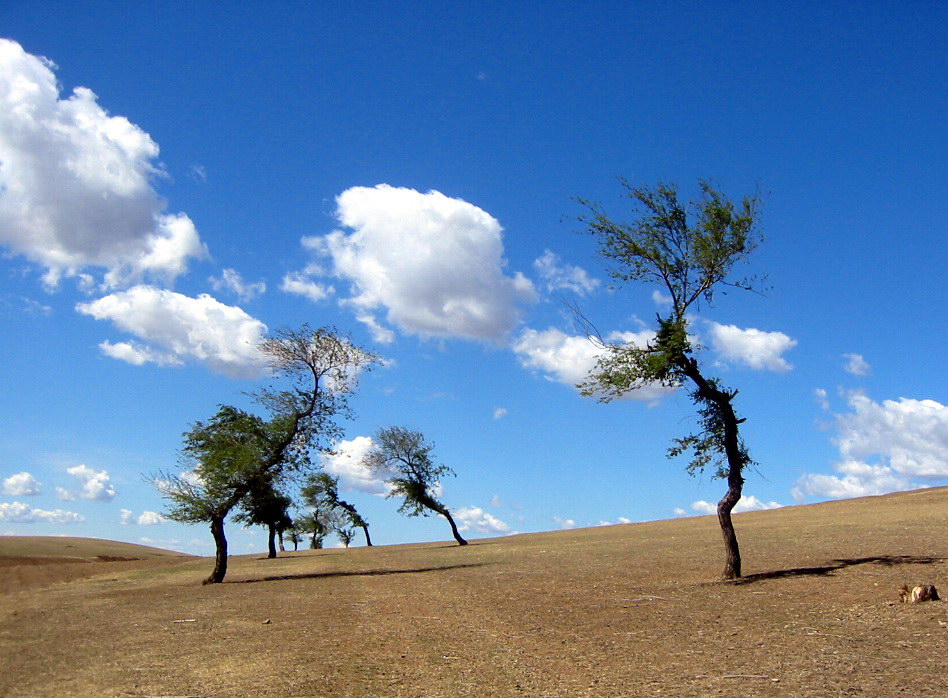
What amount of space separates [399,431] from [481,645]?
5196 centimetres

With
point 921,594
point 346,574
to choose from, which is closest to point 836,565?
point 921,594

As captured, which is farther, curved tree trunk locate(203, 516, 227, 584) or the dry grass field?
curved tree trunk locate(203, 516, 227, 584)

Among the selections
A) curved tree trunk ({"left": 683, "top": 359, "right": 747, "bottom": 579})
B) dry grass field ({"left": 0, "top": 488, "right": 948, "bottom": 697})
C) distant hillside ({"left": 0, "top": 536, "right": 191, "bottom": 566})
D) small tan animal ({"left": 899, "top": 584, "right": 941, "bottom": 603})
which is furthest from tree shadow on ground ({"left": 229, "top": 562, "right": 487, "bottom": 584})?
distant hillside ({"left": 0, "top": 536, "right": 191, "bottom": 566})

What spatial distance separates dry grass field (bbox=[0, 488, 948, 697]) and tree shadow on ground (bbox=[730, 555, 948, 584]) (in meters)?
0.08

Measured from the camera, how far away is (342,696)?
386 inches

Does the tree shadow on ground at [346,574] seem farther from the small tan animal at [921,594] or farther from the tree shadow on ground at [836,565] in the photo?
the small tan animal at [921,594]

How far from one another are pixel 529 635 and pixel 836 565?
13077 mm

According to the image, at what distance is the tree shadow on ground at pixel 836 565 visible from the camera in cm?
2077

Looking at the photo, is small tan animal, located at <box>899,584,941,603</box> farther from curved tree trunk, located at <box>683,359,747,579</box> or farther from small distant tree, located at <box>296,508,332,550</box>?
small distant tree, located at <box>296,508,332,550</box>

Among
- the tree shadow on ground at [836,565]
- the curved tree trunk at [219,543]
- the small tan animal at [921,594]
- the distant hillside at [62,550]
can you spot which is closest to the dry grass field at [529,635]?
the tree shadow on ground at [836,565]

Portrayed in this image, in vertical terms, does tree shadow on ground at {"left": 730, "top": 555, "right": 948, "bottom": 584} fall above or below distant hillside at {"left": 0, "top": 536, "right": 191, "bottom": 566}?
above

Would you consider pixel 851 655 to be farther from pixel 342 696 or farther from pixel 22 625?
pixel 22 625

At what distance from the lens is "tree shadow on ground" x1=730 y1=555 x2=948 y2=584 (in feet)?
68.1

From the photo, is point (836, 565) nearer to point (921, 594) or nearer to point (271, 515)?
point (921, 594)
